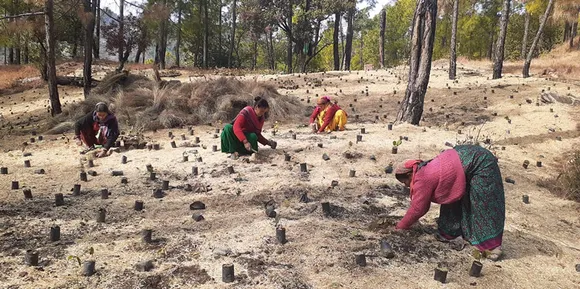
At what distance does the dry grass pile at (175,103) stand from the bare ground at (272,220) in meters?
1.87

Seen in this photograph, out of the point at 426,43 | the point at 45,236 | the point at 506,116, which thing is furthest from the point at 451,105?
the point at 45,236

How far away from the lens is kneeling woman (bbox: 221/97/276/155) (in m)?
6.98

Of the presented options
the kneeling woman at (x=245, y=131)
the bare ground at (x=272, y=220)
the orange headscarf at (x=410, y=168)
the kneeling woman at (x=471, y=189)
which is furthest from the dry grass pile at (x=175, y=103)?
the kneeling woman at (x=471, y=189)

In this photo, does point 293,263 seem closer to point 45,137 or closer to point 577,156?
point 577,156

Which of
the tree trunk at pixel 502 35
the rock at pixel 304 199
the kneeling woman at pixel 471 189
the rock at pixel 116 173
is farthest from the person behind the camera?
the tree trunk at pixel 502 35

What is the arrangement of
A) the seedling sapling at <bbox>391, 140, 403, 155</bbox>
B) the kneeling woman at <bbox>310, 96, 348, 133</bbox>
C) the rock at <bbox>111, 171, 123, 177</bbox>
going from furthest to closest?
the kneeling woman at <bbox>310, 96, 348, 133</bbox>, the seedling sapling at <bbox>391, 140, 403, 155</bbox>, the rock at <bbox>111, 171, 123, 177</bbox>

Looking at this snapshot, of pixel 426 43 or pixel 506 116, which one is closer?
pixel 426 43

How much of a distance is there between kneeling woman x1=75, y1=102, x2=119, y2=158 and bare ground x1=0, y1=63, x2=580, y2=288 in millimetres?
413

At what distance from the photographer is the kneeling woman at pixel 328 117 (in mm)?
9477

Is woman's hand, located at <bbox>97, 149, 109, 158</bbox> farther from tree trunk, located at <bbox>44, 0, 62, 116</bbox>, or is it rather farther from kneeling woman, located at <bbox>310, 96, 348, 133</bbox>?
tree trunk, located at <bbox>44, 0, 62, 116</bbox>

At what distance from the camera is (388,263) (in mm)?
3809

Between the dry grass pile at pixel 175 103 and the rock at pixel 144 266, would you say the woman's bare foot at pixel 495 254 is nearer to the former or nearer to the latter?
the rock at pixel 144 266

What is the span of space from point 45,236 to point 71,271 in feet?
3.33

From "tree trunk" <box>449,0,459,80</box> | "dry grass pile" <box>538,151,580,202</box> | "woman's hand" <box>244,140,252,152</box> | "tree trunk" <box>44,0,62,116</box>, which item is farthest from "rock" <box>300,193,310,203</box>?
"tree trunk" <box>449,0,459,80</box>
